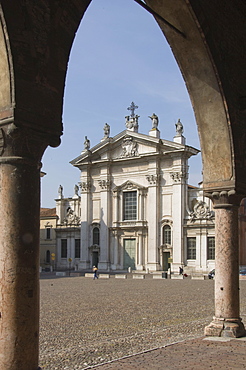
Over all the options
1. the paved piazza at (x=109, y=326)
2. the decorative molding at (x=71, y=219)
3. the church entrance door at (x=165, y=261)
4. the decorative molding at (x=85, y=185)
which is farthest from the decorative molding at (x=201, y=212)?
the paved piazza at (x=109, y=326)

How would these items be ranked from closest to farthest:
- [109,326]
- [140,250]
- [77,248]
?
[109,326], [140,250], [77,248]

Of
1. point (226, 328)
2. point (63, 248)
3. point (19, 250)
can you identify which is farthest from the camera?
point (63, 248)

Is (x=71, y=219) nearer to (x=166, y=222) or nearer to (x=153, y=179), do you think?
(x=153, y=179)

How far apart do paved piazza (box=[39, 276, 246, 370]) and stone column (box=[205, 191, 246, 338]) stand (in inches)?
39.7

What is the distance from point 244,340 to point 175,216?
39.0 metres

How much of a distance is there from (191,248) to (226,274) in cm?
3833

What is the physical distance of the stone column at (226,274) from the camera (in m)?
8.48

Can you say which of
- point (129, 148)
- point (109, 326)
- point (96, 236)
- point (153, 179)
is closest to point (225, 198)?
point (109, 326)

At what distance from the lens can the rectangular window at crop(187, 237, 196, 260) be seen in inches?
1821

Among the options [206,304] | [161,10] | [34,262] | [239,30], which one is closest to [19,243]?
[34,262]

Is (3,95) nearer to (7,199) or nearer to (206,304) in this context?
(7,199)

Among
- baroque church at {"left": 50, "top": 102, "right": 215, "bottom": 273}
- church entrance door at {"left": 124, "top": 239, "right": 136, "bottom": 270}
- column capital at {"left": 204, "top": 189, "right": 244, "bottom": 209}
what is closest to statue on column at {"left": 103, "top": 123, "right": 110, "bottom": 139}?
baroque church at {"left": 50, "top": 102, "right": 215, "bottom": 273}

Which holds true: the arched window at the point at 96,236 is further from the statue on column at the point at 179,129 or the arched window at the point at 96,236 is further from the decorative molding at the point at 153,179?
the statue on column at the point at 179,129

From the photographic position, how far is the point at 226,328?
841cm
